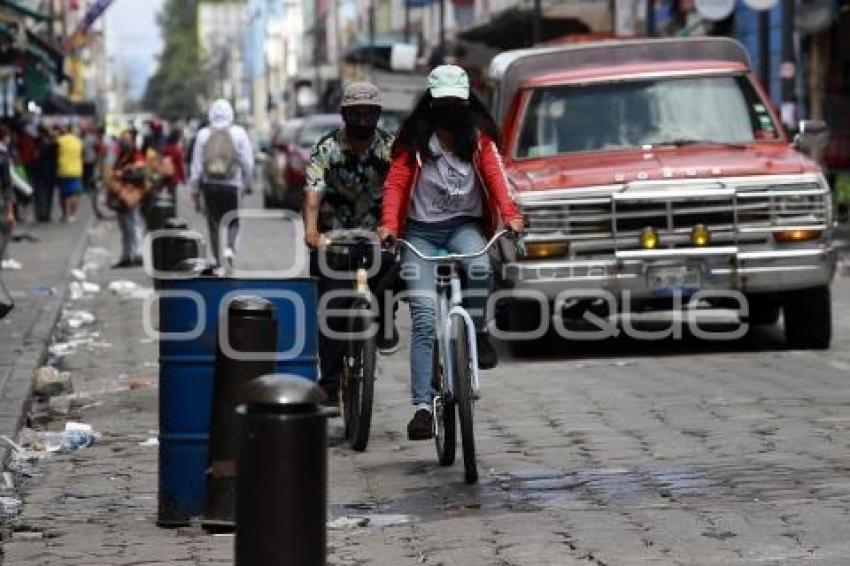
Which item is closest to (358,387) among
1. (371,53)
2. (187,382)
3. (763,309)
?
(187,382)

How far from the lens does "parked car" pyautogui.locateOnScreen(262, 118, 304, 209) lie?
4206 cm

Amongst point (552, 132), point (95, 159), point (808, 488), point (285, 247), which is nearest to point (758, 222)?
point (552, 132)

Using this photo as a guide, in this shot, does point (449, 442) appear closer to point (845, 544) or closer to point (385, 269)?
point (385, 269)

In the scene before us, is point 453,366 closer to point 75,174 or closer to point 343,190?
point 343,190

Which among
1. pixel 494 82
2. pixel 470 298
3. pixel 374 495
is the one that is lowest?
pixel 374 495

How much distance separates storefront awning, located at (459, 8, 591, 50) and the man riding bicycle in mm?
44651

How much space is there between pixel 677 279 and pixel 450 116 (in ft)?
15.4

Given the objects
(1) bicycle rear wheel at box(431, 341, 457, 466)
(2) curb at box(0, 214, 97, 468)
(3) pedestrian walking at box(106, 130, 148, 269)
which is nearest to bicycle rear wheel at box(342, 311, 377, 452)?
(1) bicycle rear wheel at box(431, 341, 457, 466)

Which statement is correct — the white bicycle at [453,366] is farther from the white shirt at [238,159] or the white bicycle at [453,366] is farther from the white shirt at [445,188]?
the white shirt at [238,159]

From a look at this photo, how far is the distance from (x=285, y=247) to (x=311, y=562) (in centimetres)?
2646

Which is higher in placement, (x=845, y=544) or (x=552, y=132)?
(x=552, y=132)

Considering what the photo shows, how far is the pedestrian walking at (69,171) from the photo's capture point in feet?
133

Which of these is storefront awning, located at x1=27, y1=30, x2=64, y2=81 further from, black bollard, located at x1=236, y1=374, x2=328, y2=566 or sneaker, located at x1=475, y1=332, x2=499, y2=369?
black bollard, located at x1=236, y1=374, x2=328, y2=566

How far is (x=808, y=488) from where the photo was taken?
9242 mm
